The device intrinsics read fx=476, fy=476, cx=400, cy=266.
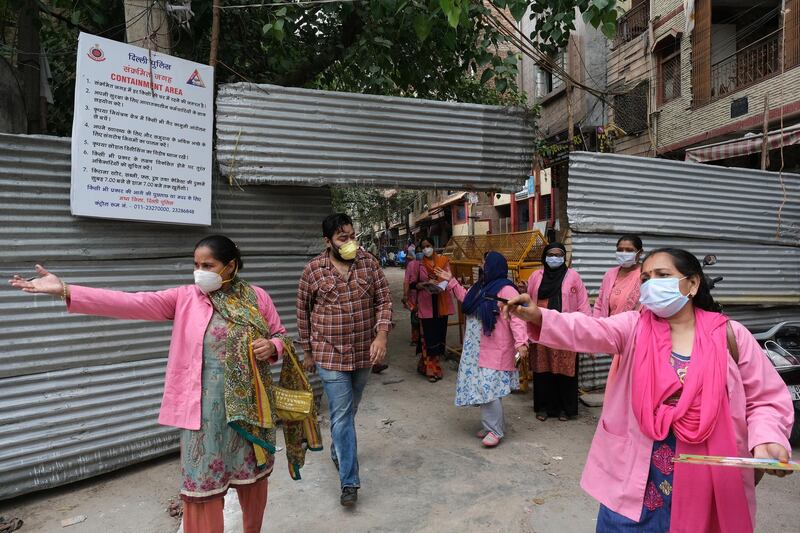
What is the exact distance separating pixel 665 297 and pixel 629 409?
439mm

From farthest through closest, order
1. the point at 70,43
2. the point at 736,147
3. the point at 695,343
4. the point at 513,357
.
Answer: the point at 736,147 → the point at 70,43 → the point at 513,357 → the point at 695,343

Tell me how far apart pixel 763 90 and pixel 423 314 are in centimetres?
822

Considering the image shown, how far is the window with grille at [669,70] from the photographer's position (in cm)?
1153

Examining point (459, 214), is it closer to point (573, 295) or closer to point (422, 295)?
point (422, 295)

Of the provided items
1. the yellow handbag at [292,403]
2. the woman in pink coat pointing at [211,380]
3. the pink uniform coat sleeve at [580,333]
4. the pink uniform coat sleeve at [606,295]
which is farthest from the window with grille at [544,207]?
the woman in pink coat pointing at [211,380]

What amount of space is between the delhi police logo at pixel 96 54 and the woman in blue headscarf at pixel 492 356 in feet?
9.73

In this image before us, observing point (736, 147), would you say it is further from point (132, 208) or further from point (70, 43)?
point (70, 43)

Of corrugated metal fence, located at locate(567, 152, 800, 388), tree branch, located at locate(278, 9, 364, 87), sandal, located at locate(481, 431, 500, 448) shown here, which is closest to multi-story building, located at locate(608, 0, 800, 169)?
corrugated metal fence, located at locate(567, 152, 800, 388)

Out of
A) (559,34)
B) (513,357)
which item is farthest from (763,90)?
(513,357)

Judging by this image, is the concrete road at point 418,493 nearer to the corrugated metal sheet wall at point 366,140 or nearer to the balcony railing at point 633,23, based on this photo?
the corrugated metal sheet wall at point 366,140

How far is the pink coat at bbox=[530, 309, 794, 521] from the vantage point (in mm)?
1631

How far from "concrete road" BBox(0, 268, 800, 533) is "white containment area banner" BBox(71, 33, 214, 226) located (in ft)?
6.35

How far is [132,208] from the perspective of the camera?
3404mm

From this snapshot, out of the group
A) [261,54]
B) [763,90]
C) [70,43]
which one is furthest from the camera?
[763,90]
